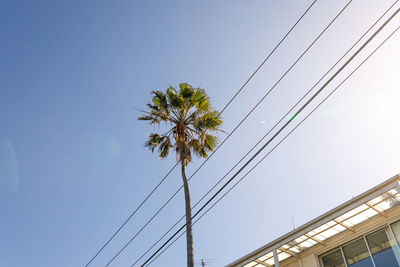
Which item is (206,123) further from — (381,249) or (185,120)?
(381,249)

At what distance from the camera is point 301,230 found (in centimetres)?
1215

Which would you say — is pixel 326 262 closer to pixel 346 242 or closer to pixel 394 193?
pixel 346 242

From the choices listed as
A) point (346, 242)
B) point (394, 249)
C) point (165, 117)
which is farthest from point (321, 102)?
point (165, 117)

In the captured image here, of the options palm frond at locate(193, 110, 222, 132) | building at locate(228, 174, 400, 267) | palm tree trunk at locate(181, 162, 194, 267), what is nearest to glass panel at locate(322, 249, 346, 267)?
building at locate(228, 174, 400, 267)

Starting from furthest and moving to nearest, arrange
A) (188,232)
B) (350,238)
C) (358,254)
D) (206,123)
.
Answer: (206,123) → (188,232) → (350,238) → (358,254)

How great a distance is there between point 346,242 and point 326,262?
1.05 m

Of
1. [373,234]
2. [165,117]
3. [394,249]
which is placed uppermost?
[165,117]

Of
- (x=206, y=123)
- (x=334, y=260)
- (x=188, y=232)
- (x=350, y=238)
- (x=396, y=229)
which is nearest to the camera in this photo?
(x=396, y=229)

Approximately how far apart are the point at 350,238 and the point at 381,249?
49.6 inches

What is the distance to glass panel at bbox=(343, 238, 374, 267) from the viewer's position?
11217 mm

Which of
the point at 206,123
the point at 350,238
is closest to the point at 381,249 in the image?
the point at 350,238

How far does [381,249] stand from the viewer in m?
10.9

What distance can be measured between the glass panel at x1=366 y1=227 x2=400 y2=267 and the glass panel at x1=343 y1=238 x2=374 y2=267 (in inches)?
9.0

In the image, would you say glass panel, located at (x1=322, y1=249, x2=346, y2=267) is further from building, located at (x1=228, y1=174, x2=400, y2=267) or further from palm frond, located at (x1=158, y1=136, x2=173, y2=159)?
palm frond, located at (x1=158, y1=136, x2=173, y2=159)
